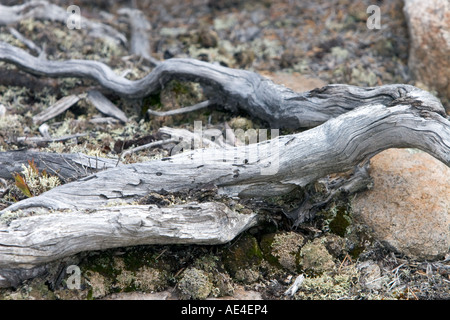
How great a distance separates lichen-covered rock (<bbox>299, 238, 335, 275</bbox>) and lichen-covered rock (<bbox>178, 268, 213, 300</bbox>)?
1261 millimetres

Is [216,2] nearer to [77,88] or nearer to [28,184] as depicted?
[77,88]

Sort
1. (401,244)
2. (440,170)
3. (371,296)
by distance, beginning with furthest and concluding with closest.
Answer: (440,170) < (401,244) < (371,296)

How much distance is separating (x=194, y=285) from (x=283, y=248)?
1303 mm

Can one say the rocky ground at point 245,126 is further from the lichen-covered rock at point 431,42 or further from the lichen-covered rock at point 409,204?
the lichen-covered rock at point 431,42

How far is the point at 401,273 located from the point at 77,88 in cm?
661

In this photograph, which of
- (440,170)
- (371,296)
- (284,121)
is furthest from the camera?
(284,121)

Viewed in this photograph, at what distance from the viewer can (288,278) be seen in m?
5.92

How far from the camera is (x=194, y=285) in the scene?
18.1 feet

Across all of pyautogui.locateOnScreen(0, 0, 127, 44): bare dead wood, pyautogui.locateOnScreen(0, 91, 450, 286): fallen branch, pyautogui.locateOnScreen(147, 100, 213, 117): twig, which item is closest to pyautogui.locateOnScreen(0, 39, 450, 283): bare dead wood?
pyautogui.locateOnScreen(0, 91, 450, 286): fallen branch

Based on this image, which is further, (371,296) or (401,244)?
(401,244)

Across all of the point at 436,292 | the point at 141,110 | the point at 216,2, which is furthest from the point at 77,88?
the point at 436,292

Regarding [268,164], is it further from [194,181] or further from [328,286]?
[328,286]

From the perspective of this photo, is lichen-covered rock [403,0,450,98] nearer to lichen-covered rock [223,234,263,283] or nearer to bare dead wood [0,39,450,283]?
bare dead wood [0,39,450,283]

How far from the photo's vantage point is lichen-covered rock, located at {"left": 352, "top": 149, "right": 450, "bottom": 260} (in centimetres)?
615
